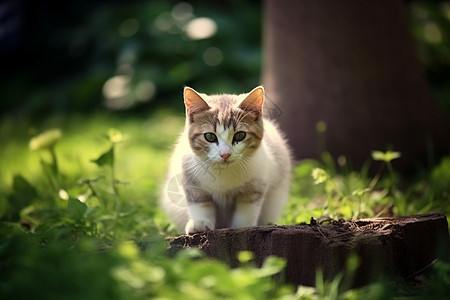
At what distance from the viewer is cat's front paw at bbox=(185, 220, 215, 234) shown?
2.86 m

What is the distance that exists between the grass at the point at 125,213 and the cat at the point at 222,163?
0.99ft

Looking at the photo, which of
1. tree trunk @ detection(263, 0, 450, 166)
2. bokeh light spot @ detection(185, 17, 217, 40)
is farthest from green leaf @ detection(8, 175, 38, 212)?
bokeh light spot @ detection(185, 17, 217, 40)

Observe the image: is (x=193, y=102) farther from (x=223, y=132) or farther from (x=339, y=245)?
(x=339, y=245)

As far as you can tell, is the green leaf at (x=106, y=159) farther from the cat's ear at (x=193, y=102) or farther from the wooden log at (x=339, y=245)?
the wooden log at (x=339, y=245)

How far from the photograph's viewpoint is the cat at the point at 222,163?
9.59 feet

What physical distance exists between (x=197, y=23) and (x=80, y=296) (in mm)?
6201

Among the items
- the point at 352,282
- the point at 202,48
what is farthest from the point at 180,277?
the point at 202,48

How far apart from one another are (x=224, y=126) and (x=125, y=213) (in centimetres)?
80

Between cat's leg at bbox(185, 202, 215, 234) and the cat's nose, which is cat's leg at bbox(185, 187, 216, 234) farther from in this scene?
the cat's nose

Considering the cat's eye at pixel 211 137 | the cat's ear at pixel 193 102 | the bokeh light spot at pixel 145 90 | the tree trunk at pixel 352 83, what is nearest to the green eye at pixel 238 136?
the cat's eye at pixel 211 137

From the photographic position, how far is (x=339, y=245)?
91.9 inches

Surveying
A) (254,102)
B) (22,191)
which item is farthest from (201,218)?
(22,191)

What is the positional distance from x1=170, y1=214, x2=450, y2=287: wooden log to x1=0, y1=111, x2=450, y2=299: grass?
8cm

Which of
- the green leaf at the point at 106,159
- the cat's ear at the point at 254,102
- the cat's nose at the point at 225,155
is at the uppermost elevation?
the cat's ear at the point at 254,102
